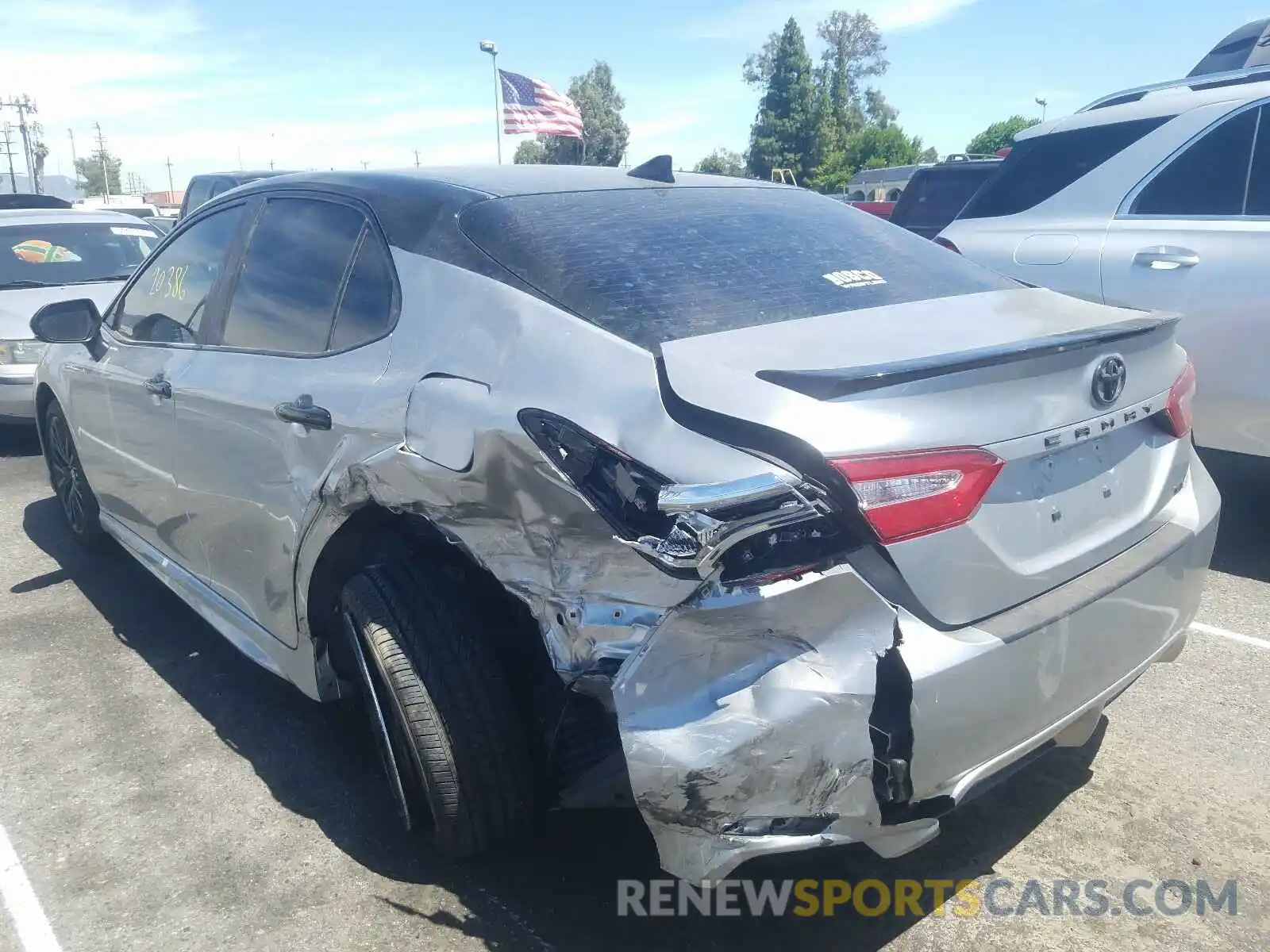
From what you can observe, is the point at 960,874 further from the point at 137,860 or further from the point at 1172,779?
the point at 137,860

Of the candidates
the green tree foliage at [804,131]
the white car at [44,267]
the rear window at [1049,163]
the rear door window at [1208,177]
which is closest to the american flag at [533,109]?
the white car at [44,267]

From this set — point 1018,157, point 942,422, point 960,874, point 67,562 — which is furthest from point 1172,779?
point 67,562

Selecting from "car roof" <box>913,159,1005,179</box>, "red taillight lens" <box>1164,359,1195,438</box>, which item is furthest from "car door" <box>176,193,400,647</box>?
"car roof" <box>913,159,1005,179</box>

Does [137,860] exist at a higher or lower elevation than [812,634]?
lower

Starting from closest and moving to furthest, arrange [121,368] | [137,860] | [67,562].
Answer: [137,860] → [121,368] → [67,562]

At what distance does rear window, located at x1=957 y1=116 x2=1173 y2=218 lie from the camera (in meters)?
5.07

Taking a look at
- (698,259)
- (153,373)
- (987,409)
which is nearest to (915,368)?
(987,409)

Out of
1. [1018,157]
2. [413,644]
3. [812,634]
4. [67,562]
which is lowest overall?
[67,562]

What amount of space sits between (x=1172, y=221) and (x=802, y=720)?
3837mm

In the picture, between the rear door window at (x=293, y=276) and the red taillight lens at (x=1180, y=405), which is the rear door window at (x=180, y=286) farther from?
the red taillight lens at (x=1180, y=405)

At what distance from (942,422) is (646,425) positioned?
562 millimetres

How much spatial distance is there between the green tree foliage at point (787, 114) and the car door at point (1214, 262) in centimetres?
6318

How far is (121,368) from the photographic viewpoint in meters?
4.03

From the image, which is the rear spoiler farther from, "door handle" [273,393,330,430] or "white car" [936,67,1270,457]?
"white car" [936,67,1270,457]
